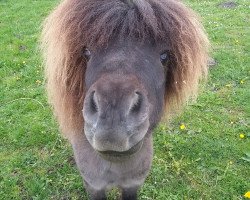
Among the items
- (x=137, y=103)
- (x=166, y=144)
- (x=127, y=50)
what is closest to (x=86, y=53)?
(x=127, y=50)

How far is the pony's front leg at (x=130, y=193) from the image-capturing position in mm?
3229

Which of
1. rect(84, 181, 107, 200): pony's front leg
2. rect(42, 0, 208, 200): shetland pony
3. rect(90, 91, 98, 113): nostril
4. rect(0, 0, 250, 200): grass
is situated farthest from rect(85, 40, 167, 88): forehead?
rect(0, 0, 250, 200): grass

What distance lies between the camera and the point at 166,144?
4414mm

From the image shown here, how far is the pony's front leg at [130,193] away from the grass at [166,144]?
1.29 feet

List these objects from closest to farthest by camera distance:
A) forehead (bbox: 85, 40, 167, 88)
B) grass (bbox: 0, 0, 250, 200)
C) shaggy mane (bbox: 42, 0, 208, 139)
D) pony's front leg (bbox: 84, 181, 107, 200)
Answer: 1. forehead (bbox: 85, 40, 167, 88)
2. shaggy mane (bbox: 42, 0, 208, 139)
3. pony's front leg (bbox: 84, 181, 107, 200)
4. grass (bbox: 0, 0, 250, 200)

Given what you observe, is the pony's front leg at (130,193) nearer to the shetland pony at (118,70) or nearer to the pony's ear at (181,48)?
the shetland pony at (118,70)

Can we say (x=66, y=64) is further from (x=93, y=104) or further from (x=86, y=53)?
(x=93, y=104)

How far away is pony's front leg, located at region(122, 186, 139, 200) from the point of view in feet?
10.6

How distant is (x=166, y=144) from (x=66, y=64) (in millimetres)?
2324

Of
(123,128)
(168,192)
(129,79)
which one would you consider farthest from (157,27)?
(168,192)

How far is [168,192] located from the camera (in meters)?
3.82

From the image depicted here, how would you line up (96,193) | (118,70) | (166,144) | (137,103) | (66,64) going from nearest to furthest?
1. (137,103)
2. (118,70)
3. (66,64)
4. (96,193)
5. (166,144)

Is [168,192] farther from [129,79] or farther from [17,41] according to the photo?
[17,41]

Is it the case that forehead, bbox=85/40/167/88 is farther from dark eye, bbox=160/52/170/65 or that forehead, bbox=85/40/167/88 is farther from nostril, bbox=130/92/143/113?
nostril, bbox=130/92/143/113
